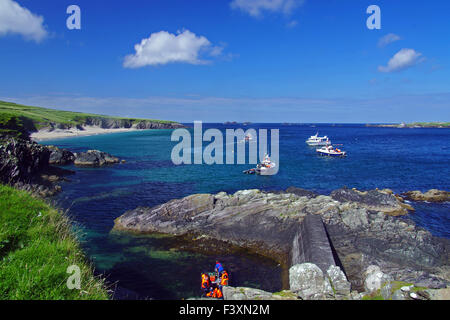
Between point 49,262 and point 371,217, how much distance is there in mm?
25225

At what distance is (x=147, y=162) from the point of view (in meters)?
69.6

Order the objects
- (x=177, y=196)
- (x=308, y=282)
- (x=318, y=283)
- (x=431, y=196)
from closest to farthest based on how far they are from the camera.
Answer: (x=318, y=283) < (x=308, y=282) < (x=431, y=196) < (x=177, y=196)

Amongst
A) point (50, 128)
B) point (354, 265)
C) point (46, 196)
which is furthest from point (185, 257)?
point (50, 128)

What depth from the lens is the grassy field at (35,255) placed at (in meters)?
6.89

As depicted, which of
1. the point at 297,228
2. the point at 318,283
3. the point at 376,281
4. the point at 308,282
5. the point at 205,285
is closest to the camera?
the point at 376,281

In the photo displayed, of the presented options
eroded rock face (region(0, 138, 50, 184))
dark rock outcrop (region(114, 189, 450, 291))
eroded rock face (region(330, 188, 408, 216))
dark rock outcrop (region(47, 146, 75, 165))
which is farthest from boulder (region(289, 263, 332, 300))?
dark rock outcrop (region(47, 146, 75, 165))

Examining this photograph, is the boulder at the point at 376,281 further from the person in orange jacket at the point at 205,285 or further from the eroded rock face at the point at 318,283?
the person in orange jacket at the point at 205,285

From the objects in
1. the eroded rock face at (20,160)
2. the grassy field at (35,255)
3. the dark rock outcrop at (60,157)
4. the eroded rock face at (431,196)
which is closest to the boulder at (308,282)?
the grassy field at (35,255)

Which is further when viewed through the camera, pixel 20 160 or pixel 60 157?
pixel 60 157

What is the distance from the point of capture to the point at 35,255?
8320 millimetres

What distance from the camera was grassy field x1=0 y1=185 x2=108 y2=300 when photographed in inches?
271

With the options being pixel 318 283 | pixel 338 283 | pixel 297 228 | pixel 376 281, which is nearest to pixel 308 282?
pixel 318 283

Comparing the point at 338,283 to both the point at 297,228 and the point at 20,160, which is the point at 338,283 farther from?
the point at 20,160
